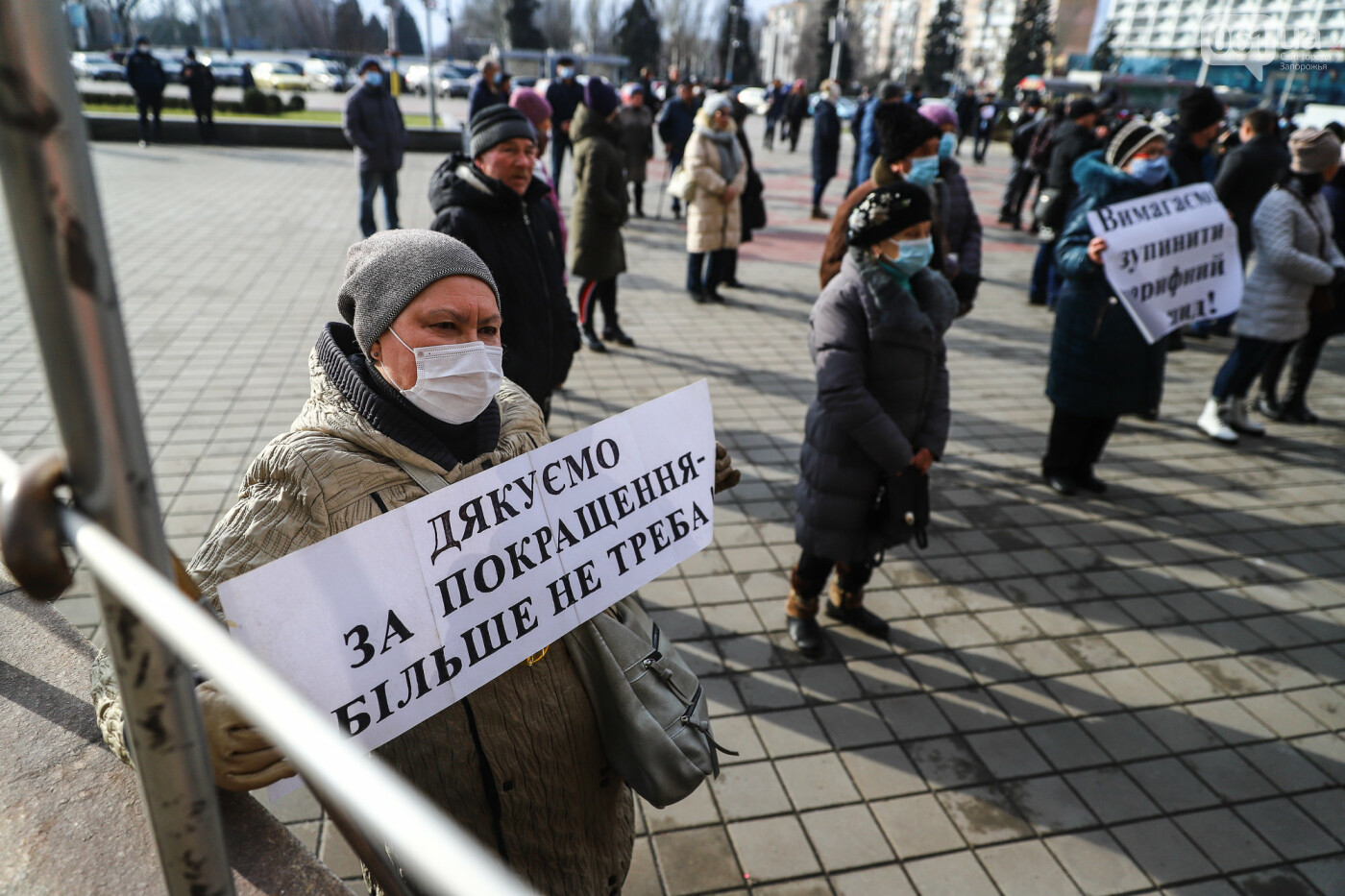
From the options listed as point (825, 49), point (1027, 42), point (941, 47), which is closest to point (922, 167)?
point (825, 49)

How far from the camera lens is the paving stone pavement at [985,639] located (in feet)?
8.96

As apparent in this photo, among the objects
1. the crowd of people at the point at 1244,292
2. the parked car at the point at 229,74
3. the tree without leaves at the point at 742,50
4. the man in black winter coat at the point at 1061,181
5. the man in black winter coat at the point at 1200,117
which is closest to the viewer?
the crowd of people at the point at 1244,292

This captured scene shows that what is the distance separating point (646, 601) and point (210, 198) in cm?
1236

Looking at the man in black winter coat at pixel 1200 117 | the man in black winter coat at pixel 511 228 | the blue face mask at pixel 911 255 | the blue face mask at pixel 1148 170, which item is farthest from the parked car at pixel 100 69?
the blue face mask at pixel 911 255

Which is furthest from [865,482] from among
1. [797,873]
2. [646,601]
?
[797,873]

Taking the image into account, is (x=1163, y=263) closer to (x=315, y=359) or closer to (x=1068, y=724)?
(x=1068, y=724)

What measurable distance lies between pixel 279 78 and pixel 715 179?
126 ft

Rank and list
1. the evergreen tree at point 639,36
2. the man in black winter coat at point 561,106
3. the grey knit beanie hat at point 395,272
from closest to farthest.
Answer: the grey knit beanie hat at point 395,272 → the man in black winter coat at point 561,106 → the evergreen tree at point 639,36

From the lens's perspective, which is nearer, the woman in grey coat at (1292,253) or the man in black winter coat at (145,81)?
the woman in grey coat at (1292,253)

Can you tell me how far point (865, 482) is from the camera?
3.42 metres

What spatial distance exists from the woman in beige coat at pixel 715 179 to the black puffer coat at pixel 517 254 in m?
4.49

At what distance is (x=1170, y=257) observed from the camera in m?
4.68

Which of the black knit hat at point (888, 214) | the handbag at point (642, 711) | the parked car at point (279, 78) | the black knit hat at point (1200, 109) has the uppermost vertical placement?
the parked car at point (279, 78)

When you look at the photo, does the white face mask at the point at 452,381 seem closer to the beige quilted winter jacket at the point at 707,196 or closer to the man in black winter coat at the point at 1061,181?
the man in black winter coat at the point at 1061,181
